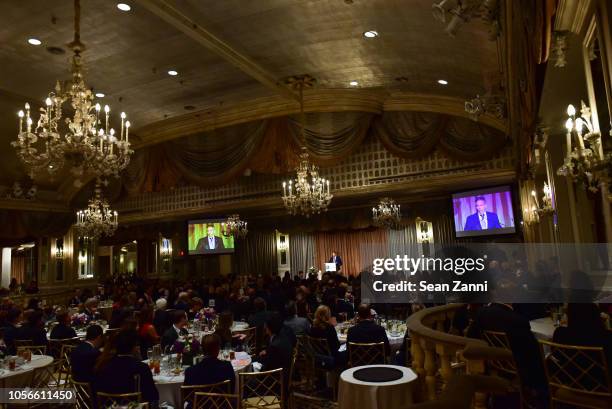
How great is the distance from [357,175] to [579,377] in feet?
31.2

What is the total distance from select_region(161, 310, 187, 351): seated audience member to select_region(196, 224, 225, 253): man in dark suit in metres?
9.88

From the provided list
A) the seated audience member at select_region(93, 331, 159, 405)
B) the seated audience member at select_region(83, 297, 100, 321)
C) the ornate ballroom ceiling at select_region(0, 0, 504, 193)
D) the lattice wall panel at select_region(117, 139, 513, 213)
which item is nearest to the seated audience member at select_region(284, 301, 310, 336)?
the seated audience member at select_region(93, 331, 159, 405)

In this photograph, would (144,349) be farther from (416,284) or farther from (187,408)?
(416,284)

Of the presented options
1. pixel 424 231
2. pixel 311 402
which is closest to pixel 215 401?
pixel 311 402

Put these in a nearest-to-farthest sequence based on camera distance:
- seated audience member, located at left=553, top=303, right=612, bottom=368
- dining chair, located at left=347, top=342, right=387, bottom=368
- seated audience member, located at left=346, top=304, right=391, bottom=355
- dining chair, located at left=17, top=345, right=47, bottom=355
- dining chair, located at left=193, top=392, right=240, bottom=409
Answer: seated audience member, located at left=553, top=303, right=612, bottom=368
dining chair, located at left=193, top=392, right=240, bottom=409
dining chair, located at left=347, top=342, right=387, bottom=368
seated audience member, located at left=346, top=304, right=391, bottom=355
dining chair, located at left=17, top=345, right=47, bottom=355

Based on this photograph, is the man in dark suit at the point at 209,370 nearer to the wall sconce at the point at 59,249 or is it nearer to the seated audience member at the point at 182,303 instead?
the seated audience member at the point at 182,303

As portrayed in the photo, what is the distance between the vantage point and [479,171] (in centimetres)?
1118

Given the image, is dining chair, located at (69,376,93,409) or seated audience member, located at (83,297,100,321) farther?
seated audience member, located at (83,297,100,321)

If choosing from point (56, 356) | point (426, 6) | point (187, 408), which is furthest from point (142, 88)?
point (187, 408)

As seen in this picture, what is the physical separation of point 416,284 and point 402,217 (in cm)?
357

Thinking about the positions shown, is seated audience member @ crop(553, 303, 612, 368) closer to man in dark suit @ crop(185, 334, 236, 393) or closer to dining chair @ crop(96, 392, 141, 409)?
man in dark suit @ crop(185, 334, 236, 393)

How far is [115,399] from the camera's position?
3.96 m

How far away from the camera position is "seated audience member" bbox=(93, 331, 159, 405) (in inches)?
157

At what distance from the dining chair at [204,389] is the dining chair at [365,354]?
196 centimetres
